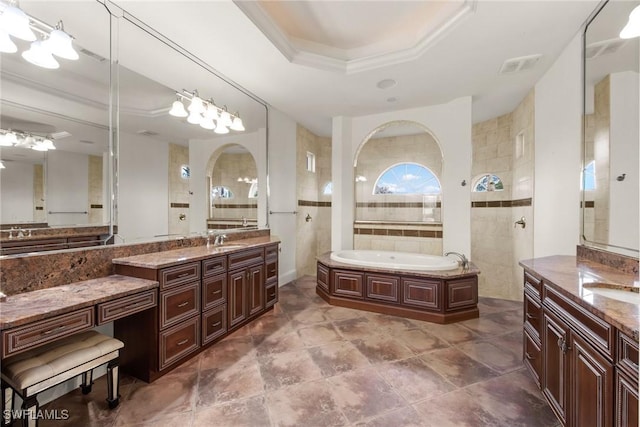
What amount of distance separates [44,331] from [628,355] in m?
2.44

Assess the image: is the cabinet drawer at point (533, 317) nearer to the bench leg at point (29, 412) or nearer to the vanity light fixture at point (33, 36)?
the bench leg at point (29, 412)

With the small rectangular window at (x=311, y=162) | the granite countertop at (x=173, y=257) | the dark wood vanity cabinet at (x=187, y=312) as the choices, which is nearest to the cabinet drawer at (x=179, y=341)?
the dark wood vanity cabinet at (x=187, y=312)

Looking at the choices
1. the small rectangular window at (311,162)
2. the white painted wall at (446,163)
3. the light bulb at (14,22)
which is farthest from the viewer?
the small rectangular window at (311,162)

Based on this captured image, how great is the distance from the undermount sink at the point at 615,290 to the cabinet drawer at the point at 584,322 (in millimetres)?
145

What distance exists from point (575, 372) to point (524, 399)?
70 centimetres

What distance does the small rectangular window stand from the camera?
5.01 metres

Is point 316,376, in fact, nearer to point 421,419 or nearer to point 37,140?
point 421,419

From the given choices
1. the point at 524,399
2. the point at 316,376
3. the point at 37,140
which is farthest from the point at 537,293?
the point at 37,140

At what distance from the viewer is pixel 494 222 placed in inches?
156

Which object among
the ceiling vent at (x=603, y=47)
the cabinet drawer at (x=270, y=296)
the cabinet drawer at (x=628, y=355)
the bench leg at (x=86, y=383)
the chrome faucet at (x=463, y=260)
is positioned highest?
the ceiling vent at (x=603, y=47)

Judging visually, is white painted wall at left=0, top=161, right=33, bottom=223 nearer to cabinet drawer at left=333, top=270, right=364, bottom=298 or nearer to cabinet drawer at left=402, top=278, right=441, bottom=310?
cabinet drawer at left=333, top=270, right=364, bottom=298

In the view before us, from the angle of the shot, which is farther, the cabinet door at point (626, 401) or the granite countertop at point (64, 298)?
the granite countertop at point (64, 298)

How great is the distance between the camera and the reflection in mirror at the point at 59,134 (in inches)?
63.5

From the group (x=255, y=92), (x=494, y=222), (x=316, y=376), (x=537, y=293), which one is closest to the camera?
(x=537, y=293)
